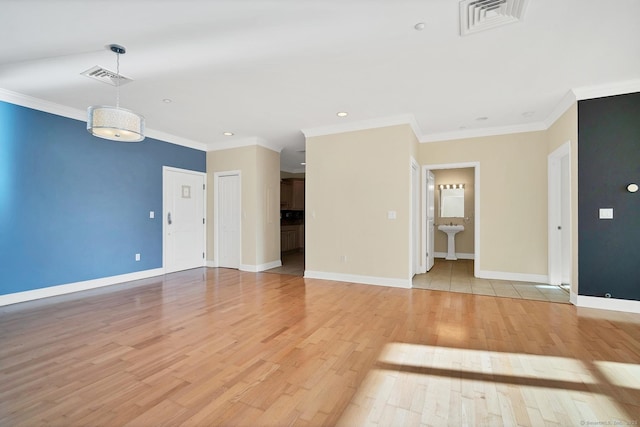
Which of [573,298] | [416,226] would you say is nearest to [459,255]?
[416,226]

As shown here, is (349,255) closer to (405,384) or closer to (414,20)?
(405,384)

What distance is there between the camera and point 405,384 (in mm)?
2014

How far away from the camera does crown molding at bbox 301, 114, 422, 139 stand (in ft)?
15.3

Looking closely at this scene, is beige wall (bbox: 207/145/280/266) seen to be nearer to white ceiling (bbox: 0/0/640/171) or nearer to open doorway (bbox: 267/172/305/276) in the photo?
white ceiling (bbox: 0/0/640/171)

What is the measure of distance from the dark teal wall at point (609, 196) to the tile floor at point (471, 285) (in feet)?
1.94

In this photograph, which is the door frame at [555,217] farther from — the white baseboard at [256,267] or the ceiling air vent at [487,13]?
the white baseboard at [256,267]

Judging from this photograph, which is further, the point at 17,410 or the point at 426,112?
the point at 426,112

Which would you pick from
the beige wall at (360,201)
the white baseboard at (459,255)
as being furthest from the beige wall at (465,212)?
the beige wall at (360,201)

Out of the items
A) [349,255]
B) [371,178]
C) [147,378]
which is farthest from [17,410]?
[371,178]


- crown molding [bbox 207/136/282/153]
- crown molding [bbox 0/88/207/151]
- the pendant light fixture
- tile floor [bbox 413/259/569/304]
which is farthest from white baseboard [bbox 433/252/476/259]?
crown molding [bbox 0/88/207/151]

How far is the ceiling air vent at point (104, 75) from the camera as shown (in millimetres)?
3145

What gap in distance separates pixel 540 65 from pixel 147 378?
4.64 m

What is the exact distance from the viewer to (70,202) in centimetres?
441

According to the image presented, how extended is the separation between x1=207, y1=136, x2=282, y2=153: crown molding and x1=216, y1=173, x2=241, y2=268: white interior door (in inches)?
24.3
